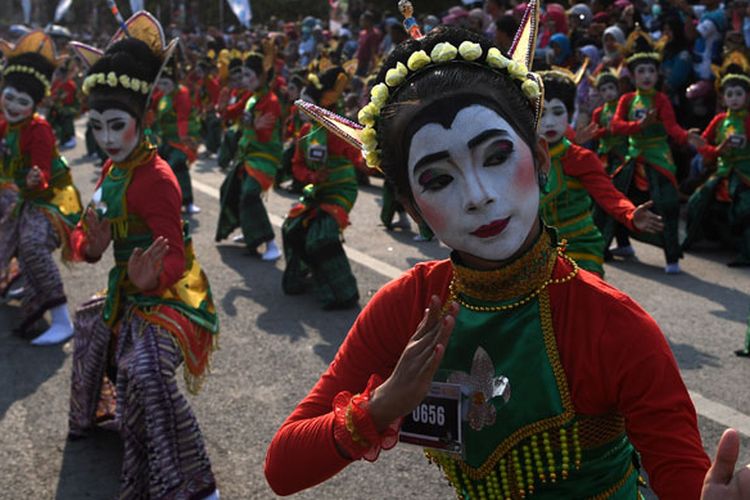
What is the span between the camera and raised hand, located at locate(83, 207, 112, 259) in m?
4.37

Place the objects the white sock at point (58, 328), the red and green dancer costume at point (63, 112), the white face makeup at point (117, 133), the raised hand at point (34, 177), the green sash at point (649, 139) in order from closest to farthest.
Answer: the white face makeup at point (117, 133) → the raised hand at point (34, 177) → the white sock at point (58, 328) → the green sash at point (649, 139) → the red and green dancer costume at point (63, 112)

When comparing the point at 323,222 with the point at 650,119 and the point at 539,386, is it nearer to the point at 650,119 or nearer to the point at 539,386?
the point at 650,119

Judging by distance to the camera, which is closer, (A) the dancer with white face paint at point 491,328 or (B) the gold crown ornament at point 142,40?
(A) the dancer with white face paint at point 491,328

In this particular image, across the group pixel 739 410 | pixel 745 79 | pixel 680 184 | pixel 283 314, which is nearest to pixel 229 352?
pixel 283 314

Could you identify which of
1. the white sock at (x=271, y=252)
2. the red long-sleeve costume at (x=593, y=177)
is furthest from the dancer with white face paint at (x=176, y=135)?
the red long-sleeve costume at (x=593, y=177)

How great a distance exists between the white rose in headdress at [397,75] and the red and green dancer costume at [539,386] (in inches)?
17.1

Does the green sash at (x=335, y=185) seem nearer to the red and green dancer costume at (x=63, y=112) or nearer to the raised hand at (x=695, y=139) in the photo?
the raised hand at (x=695, y=139)

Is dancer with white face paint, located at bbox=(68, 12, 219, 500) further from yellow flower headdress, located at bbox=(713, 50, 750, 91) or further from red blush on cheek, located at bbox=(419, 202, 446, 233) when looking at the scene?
yellow flower headdress, located at bbox=(713, 50, 750, 91)

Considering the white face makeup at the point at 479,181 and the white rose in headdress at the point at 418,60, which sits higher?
the white rose in headdress at the point at 418,60

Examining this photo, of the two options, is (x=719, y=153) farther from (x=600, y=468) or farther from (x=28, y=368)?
(x=600, y=468)

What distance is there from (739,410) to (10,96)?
508cm

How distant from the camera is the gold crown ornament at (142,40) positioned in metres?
4.57

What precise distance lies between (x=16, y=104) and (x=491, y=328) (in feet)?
18.1

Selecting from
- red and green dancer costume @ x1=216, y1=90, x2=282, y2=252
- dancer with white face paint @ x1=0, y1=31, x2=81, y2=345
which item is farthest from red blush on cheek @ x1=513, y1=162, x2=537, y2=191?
red and green dancer costume @ x1=216, y1=90, x2=282, y2=252
